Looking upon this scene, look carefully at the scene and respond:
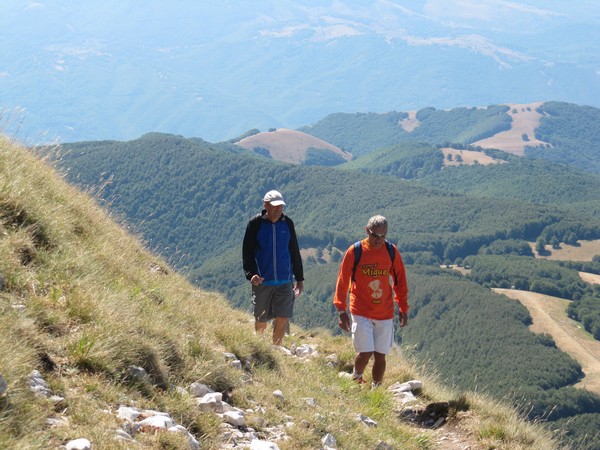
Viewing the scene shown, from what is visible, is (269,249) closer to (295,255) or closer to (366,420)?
(295,255)

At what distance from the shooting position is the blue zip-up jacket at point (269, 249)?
28.1 ft

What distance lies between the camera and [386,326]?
8.18 m

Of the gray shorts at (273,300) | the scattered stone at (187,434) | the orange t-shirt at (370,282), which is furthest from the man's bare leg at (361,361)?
the scattered stone at (187,434)

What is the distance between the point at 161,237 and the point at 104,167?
110 ft

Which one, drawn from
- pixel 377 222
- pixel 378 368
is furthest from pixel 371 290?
pixel 378 368

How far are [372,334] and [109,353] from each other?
385 centimetres

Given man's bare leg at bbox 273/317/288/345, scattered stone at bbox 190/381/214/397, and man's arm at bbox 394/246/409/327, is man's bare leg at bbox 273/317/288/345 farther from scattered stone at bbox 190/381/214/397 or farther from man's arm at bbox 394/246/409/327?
scattered stone at bbox 190/381/214/397

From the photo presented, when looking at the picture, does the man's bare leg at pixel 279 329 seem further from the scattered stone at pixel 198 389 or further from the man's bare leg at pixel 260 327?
the scattered stone at pixel 198 389

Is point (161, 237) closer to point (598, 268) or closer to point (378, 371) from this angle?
point (598, 268)

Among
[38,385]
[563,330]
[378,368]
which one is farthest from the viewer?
[563,330]

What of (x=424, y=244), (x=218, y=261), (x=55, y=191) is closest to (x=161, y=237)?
(x=218, y=261)

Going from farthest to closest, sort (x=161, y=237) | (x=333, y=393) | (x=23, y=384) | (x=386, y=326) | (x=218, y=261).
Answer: (x=161, y=237), (x=218, y=261), (x=386, y=326), (x=333, y=393), (x=23, y=384)

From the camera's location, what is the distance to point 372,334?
26.8ft

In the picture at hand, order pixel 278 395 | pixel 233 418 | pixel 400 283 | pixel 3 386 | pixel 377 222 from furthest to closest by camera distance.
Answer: pixel 400 283, pixel 377 222, pixel 278 395, pixel 233 418, pixel 3 386
